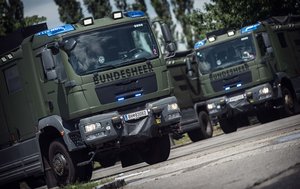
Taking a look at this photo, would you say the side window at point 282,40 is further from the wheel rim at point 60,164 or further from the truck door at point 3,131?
the wheel rim at point 60,164

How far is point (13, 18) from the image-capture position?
3241 centimetres

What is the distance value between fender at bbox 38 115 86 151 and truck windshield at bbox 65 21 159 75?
1033 millimetres

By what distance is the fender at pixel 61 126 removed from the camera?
11876mm

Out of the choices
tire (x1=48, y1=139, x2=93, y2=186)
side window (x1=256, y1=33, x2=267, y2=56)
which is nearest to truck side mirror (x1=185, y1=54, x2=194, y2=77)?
side window (x1=256, y1=33, x2=267, y2=56)

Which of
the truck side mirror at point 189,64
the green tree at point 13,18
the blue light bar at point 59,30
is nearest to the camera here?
the blue light bar at point 59,30

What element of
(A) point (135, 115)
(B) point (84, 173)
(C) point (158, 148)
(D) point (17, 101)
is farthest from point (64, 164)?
(C) point (158, 148)

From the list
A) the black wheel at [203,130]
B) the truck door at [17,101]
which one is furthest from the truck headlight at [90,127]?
the black wheel at [203,130]

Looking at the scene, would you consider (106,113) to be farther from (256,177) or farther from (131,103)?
(256,177)

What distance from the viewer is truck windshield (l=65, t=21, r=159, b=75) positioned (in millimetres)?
11961

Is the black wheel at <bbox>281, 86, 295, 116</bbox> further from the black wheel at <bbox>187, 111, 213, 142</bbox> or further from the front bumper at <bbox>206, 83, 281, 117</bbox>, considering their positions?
the black wheel at <bbox>187, 111, 213, 142</bbox>

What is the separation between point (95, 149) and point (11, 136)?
2346mm

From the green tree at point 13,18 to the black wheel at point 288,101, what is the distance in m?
13.4

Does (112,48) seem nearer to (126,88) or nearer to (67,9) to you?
(126,88)

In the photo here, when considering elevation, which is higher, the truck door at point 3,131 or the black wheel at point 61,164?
the truck door at point 3,131
